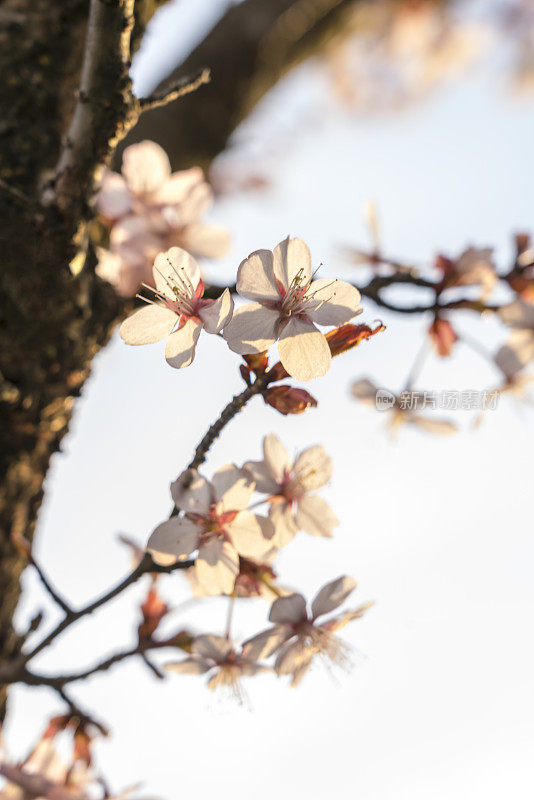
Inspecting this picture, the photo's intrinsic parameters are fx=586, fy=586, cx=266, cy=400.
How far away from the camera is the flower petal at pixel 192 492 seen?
2.23ft

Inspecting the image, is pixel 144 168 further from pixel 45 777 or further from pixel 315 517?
pixel 45 777

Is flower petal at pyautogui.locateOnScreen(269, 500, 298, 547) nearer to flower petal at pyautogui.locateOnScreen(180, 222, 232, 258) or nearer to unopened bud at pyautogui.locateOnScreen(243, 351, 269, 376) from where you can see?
unopened bud at pyautogui.locateOnScreen(243, 351, 269, 376)

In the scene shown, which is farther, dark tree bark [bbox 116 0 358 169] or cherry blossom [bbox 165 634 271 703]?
dark tree bark [bbox 116 0 358 169]

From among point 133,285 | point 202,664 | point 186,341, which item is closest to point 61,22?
point 133,285

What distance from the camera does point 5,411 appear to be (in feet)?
3.43

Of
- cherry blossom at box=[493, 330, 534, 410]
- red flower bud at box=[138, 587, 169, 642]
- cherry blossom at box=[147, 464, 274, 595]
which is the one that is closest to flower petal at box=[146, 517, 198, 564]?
cherry blossom at box=[147, 464, 274, 595]

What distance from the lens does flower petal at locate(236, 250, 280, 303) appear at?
66 centimetres

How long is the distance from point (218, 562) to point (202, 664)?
23 centimetres

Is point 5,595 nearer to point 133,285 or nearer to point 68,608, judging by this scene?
point 68,608

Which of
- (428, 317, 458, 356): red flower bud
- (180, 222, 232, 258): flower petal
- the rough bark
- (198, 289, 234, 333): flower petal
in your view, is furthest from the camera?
(180, 222, 232, 258): flower petal

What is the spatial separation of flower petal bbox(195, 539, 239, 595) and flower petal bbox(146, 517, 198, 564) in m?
0.02

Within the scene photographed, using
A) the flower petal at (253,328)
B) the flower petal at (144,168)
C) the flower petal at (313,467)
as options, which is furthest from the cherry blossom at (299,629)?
the flower petal at (144,168)

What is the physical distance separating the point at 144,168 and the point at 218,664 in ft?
3.06

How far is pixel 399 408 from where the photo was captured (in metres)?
1.24
